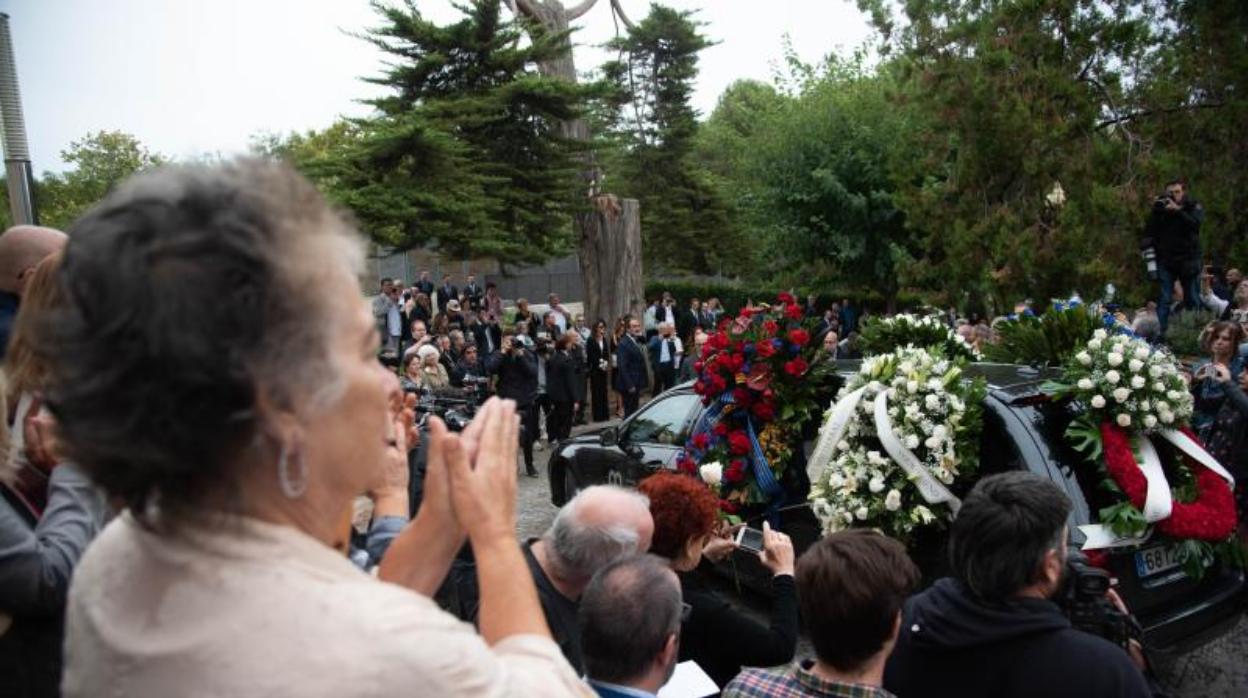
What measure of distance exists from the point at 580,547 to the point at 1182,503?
10.8 feet

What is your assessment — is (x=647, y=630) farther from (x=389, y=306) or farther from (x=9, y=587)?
(x=389, y=306)

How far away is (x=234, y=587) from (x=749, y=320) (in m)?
5.53

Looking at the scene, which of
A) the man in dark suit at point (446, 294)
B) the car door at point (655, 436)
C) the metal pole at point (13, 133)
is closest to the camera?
the metal pole at point (13, 133)

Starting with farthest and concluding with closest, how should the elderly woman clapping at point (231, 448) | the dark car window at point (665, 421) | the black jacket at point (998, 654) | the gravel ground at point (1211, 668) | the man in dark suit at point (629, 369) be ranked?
the man in dark suit at point (629, 369)
the dark car window at point (665, 421)
the gravel ground at point (1211, 668)
the black jacket at point (998, 654)
the elderly woman clapping at point (231, 448)

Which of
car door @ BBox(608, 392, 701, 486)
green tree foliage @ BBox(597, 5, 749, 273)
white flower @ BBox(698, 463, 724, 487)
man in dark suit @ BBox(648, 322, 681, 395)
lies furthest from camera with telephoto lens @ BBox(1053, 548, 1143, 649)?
green tree foliage @ BBox(597, 5, 749, 273)

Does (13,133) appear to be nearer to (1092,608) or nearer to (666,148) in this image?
(1092,608)

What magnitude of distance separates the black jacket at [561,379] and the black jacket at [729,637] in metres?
10.3

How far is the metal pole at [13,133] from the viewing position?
249 inches

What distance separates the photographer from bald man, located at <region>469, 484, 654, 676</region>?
2814mm

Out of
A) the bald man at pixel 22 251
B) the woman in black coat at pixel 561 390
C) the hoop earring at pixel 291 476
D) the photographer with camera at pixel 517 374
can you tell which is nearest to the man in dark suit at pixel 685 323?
the woman in black coat at pixel 561 390

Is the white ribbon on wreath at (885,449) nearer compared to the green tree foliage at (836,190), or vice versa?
the white ribbon on wreath at (885,449)

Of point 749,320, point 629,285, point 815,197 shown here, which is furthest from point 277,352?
point 815,197

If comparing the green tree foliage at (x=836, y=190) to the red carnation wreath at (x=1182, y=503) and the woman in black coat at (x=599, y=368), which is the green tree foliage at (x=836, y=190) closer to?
the woman in black coat at (x=599, y=368)

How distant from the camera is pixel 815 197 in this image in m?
23.5
